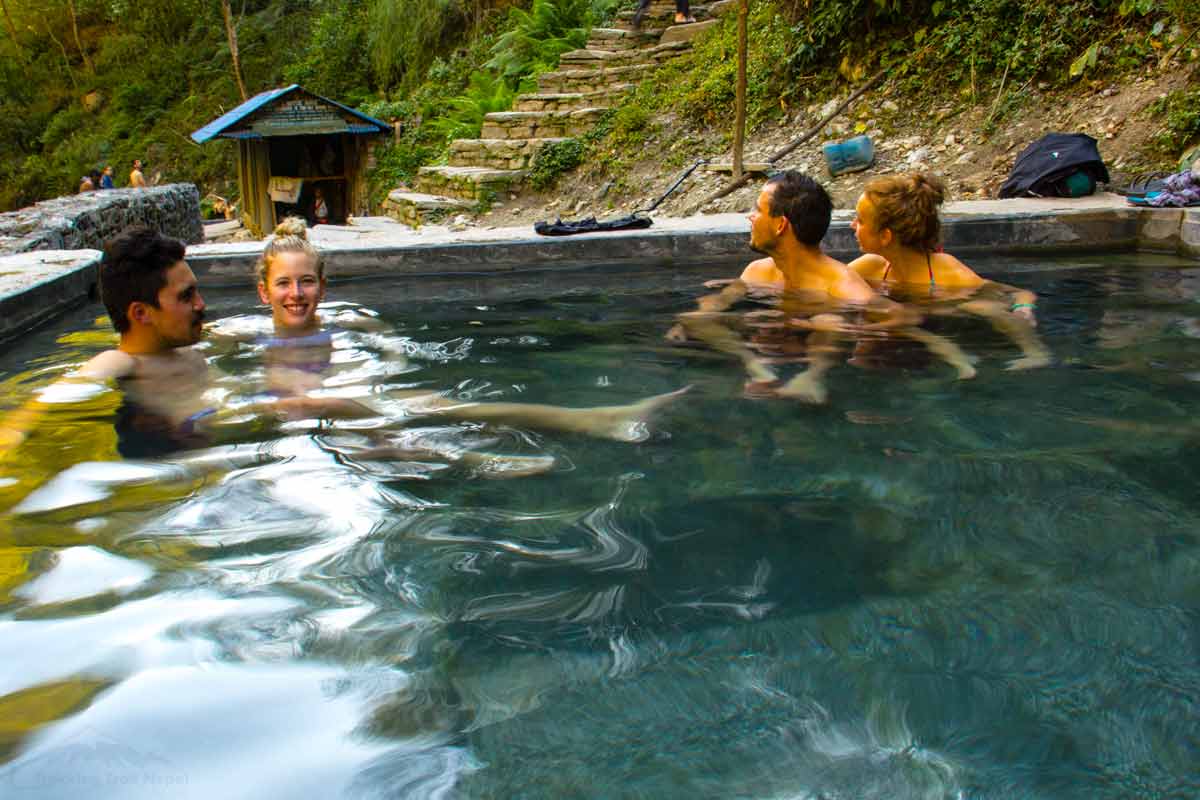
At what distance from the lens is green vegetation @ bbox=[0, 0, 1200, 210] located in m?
9.60

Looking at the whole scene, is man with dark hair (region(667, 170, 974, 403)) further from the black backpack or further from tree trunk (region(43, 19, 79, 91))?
tree trunk (region(43, 19, 79, 91))

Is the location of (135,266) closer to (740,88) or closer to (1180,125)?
(740,88)

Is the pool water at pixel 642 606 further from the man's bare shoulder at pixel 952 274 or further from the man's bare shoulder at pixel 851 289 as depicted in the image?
the man's bare shoulder at pixel 952 274

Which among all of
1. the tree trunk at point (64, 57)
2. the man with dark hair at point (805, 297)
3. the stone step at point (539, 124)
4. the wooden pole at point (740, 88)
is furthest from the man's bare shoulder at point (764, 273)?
the tree trunk at point (64, 57)

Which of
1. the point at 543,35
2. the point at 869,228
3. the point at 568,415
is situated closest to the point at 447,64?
the point at 543,35

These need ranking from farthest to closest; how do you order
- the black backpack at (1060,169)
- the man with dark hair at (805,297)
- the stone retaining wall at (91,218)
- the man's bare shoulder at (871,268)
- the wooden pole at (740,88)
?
the wooden pole at (740,88), the black backpack at (1060,169), the stone retaining wall at (91,218), the man's bare shoulder at (871,268), the man with dark hair at (805,297)

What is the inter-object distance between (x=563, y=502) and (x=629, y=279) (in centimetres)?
382

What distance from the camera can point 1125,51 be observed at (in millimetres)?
9141

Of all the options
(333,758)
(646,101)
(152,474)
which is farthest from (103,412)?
(646,101)

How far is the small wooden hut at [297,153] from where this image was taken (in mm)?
16616

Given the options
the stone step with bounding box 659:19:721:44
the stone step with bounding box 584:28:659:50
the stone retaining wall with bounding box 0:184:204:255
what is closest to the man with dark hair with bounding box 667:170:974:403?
the stone retaining wall with bounding box 0:184:204:255

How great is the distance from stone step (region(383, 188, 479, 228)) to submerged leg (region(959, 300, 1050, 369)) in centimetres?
1000

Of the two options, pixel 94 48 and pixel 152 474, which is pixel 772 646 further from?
pixel 94 48

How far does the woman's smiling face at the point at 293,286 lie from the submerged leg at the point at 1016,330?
9.51 feet
